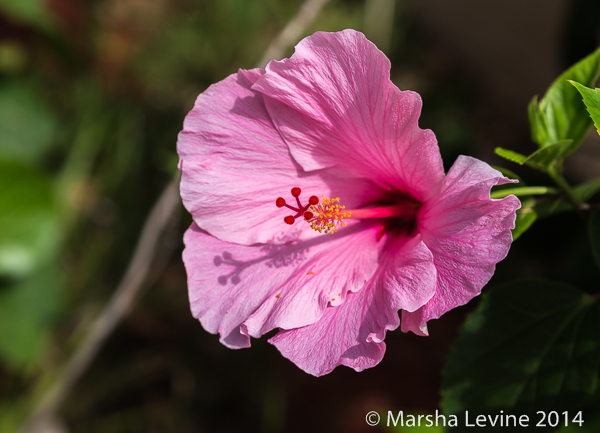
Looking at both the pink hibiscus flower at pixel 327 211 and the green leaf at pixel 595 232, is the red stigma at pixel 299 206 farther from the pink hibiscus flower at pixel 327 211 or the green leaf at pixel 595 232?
the green leaf at pixel 595 232

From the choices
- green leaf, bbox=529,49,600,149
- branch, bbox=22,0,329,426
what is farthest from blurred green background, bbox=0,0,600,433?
green leaf, bbox=529,49,600,149

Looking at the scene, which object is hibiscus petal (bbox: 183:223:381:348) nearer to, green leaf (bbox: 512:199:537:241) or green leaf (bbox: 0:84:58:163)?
green leaf (bbox: 512:199:537:241)

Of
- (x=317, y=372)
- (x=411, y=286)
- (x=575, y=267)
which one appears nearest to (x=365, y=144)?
(x=411, y=286)

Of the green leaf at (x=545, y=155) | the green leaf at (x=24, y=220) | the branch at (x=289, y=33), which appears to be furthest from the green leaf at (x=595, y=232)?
the green leaf at (x=24, y=220)

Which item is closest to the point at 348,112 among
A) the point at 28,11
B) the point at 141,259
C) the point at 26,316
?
the point at 141,259

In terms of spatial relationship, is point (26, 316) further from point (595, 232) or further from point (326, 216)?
point (595, 232)
